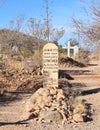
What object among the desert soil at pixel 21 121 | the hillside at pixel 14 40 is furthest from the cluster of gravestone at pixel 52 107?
the hillside at pixel 14 40

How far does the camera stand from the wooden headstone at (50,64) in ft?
49.1

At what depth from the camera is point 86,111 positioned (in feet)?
40.0

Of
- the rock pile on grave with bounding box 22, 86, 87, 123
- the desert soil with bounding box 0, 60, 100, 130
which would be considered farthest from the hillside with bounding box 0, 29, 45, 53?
the rock pile on grave with bounding box 22, 86, 87, 123

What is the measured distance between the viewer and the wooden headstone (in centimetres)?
1496

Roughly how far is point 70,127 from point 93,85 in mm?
10279

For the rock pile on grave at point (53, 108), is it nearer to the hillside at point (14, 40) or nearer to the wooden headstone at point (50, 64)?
the wooden headstone at point (50, 64)

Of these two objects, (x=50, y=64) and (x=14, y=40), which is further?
(x=14, y=40)

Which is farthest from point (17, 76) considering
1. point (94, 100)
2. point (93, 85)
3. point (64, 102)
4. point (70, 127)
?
point (70, 127)

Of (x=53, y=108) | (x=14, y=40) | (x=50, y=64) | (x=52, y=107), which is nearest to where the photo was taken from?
(x=53, y=108)

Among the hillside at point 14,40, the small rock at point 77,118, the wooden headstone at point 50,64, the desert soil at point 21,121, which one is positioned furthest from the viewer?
the hillside at point 14,40

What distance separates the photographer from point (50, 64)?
15.0 metres

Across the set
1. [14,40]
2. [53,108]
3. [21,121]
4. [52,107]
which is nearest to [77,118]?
[53,108]

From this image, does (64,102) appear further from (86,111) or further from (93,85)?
(93,85)

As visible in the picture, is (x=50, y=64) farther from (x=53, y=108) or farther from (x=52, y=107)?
(x=53, y=108)
